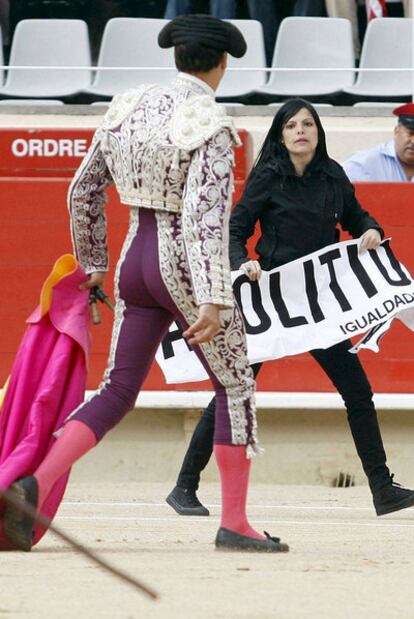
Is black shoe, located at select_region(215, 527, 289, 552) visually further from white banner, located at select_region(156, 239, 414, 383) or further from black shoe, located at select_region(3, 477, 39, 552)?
white banner, located at select_region(156, 239, 414, 383)

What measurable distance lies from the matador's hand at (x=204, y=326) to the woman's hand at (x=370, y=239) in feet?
5.59

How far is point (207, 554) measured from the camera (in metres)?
4.52

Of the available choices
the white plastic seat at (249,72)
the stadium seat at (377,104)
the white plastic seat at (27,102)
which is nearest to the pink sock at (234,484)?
the stadium seat at (377,104)

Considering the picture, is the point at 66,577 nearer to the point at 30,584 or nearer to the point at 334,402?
the point at 30,584

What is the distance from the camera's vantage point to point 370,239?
232 inches

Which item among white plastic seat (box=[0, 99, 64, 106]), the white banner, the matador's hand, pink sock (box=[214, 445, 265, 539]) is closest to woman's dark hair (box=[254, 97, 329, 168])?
the white banner

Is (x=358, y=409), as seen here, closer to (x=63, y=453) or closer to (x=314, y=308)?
(x=314, y=308)

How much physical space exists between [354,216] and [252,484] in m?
1.89

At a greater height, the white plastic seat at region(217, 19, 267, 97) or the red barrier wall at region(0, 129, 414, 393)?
the white plastic seat at region(217, 19, 267, 97)

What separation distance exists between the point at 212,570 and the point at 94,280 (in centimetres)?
93

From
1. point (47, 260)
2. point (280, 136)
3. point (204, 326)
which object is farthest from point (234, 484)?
point (47, 260)

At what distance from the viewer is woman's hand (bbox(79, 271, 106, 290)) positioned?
4.66 metres

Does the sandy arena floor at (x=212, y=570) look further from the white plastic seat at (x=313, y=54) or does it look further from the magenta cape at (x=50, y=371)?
the white plastic seat at (x=313, y=54)

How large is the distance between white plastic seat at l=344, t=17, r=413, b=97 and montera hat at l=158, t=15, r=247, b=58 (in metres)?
4.67
